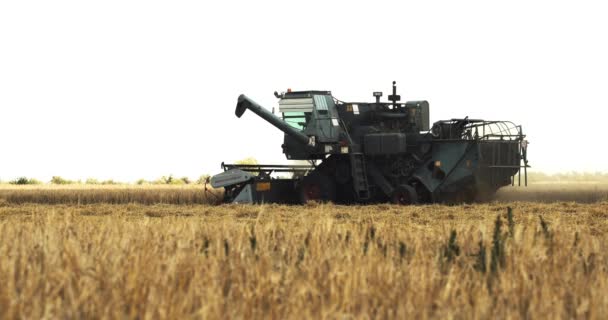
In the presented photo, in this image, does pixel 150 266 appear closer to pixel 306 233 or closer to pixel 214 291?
pixel 214 291

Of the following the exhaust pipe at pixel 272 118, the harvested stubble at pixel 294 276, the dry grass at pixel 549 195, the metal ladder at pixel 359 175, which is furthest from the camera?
the dry grass at pixel 549 195

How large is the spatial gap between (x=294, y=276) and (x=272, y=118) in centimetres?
1354

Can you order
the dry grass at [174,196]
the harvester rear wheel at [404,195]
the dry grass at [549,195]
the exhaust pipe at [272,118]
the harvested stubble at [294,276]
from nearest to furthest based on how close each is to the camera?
the harvested stubble at [294,276] < the harvester rear wheel at [404,195] < the exhaust pipe at [272,118] < the dry grass at [549,195] < the dry grass at [174,196]

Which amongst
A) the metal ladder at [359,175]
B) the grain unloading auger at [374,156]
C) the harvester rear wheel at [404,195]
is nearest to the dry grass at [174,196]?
the grain unloading auger at [374,156]

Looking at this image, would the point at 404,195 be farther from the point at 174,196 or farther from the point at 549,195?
the point at 174,196

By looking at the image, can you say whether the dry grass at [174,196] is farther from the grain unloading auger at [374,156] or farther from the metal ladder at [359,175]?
the metal ladder at [359,175]

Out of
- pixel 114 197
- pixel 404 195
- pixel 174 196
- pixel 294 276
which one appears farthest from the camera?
pixel 114 197

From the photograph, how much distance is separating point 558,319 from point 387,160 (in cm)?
1469

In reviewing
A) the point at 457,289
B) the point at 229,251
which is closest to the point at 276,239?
the point at 229,251

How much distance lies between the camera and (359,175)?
19469 mm

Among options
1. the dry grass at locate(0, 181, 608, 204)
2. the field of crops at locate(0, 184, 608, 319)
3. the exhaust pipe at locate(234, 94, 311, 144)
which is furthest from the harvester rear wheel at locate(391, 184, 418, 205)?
the field of crops at locate(0, 184, 608, 319)

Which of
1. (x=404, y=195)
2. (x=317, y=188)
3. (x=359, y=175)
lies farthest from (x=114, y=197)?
(x=404, y=195)

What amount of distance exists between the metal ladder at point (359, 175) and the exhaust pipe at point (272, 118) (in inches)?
46.0

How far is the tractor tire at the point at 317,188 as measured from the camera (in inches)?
Answer: 773
